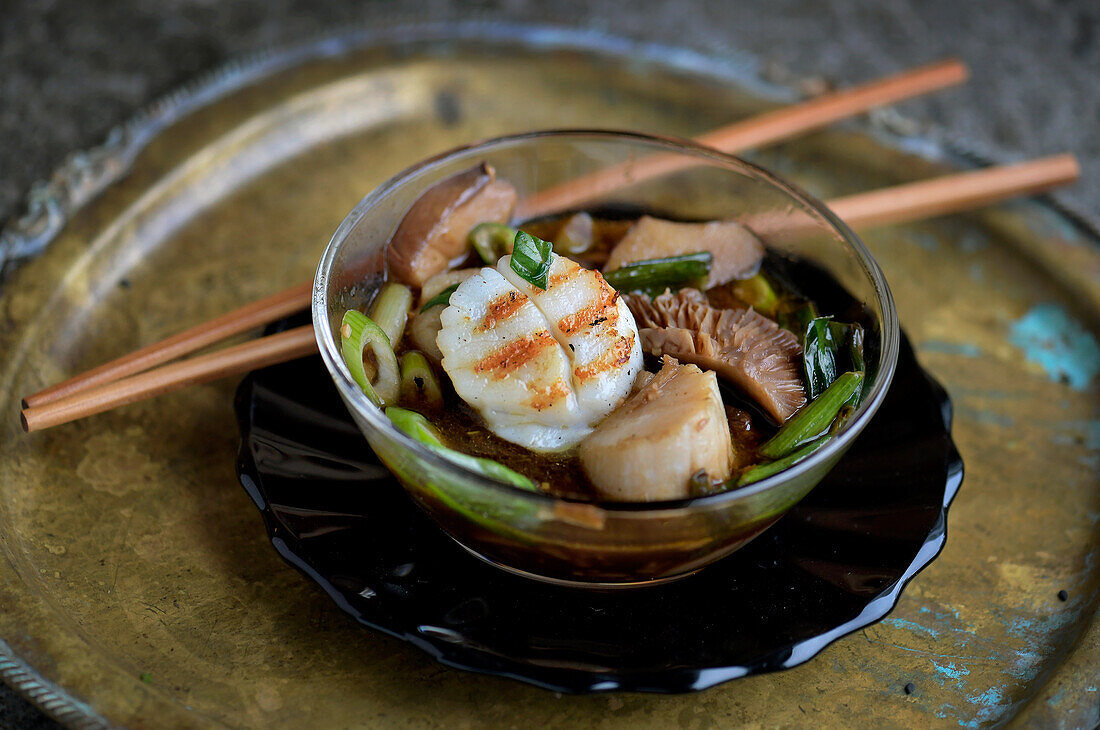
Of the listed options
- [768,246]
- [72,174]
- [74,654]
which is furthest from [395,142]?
[74,654]

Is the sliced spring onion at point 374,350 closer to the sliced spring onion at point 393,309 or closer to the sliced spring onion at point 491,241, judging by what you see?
the sliced spring onion at point 393,309

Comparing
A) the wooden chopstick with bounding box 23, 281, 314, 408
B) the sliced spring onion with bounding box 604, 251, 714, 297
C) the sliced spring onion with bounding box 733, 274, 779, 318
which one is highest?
the wooden chopstick with bounding box 23, 281, 314, 408

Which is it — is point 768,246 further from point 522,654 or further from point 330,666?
point 330,666

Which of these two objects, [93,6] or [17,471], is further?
[93,6]

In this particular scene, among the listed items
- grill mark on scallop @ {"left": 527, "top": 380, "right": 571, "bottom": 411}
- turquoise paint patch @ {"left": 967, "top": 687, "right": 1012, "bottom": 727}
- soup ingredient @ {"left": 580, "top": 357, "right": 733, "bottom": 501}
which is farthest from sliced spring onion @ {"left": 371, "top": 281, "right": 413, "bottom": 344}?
turquoise paint patch @ {"left": 967, "top": 687, "right": 1012, "bottom": 727}

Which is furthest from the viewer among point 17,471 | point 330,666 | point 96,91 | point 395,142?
point 96,91

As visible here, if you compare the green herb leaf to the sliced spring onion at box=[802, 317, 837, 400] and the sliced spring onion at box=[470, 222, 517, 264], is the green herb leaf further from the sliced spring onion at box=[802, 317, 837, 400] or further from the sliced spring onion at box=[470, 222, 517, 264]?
the sliced spring onion at box=[470, 222, 517, 264]
